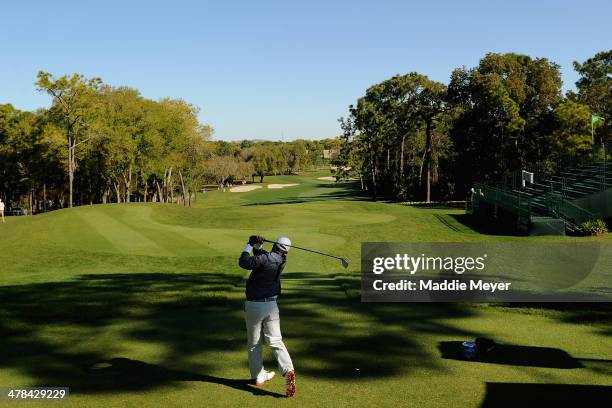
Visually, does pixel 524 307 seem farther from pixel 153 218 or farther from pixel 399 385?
pixel 153 218

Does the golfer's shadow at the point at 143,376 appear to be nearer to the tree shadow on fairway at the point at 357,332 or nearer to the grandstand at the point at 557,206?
the tree shadow on fairway at the point at 357,332

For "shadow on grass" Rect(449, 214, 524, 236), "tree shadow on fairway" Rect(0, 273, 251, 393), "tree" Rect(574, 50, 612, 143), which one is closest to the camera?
"tree shadow on fairway" Rect(0, 273, 251, 393)

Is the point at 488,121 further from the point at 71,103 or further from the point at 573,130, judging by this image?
the point at 71,103

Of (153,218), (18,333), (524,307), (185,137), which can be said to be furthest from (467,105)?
(18,333)

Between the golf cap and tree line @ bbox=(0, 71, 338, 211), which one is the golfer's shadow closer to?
the golf cap

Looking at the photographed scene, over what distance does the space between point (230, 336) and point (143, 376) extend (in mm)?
2358

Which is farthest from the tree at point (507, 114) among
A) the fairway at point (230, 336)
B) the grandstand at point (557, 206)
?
the fairway at point (230, 336)

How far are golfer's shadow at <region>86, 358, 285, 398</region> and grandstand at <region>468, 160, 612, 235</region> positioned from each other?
2283cm

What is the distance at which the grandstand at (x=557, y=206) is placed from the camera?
89.7ft

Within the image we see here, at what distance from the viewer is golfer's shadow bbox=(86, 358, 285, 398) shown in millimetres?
8148

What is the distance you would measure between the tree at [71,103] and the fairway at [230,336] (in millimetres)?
35639

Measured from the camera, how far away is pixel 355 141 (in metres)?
87.8

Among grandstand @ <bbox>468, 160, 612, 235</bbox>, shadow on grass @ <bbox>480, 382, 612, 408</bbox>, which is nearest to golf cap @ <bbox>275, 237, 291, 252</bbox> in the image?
shadow on grass @ <bbox>480, 382, 612, 408</bbox>

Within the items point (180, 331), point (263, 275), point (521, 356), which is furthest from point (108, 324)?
point (521, 356)
